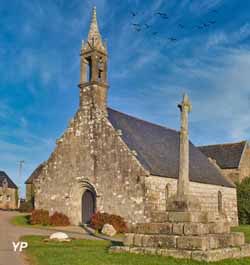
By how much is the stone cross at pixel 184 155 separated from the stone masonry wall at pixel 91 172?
423 inches

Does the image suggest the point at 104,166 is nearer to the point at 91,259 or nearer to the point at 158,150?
the point at 158,150

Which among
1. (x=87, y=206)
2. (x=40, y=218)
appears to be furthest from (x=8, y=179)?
(x=87, y=206)

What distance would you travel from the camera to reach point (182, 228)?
12453 mm

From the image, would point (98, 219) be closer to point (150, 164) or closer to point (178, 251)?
point (150, 164)

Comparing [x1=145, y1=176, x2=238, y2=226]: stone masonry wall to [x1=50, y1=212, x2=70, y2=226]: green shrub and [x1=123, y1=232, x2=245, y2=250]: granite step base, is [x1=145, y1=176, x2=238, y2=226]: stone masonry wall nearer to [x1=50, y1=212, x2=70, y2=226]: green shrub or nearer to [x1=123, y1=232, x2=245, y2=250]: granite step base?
[x1=50, y1=212, x2=70, y2=226]: green shrub

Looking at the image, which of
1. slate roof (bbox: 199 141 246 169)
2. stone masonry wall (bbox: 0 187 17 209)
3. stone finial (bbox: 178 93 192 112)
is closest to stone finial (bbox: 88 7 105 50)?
stone finial (bbox: 178 93 192 112)

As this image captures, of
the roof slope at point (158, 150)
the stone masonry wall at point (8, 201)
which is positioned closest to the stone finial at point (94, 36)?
the roof slope at point (158, 150)

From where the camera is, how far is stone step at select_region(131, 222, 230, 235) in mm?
12250

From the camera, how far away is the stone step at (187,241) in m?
11.8

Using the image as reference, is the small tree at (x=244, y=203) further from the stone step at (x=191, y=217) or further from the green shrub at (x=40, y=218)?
the stone step at (x=191, y=217)

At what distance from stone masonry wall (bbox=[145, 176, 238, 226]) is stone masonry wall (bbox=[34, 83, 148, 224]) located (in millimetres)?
694

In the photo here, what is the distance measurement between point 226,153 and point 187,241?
106 ft

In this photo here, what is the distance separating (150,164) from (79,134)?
19.5ft

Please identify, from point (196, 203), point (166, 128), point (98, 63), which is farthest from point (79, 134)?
point (196, 203)
